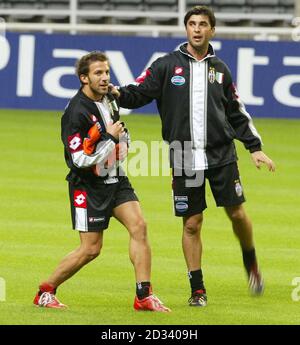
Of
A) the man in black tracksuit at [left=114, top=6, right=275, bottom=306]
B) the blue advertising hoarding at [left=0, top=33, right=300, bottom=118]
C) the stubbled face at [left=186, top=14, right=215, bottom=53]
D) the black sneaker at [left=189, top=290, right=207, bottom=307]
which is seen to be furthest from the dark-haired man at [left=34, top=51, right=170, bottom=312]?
the blue advertising hoarding at [left=0, top=33, right=300, bottom=118]

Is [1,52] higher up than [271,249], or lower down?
higher up

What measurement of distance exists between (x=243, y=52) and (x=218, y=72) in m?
13.6

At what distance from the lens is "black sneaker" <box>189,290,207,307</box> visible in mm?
9734

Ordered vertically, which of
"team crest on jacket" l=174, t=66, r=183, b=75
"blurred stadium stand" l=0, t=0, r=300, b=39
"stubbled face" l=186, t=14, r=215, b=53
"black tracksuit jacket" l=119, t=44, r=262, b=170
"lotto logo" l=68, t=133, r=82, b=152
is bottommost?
"lotto logo" l=68, t=133, r=82, b=152

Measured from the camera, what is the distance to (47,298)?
31.2 feet

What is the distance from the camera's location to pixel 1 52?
2361cm

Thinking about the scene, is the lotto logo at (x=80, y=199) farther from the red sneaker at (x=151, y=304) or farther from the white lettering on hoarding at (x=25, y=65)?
the white lettering on hoarding at (x=25, y=65)

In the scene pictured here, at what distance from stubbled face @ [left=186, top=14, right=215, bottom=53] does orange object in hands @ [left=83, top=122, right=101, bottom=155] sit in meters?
1.09

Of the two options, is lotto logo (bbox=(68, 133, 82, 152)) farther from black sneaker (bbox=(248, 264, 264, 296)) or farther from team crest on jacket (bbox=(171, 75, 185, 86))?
black sneaker (bbox=(248, 264, 264, 296))

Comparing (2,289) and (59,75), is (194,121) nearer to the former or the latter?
(2,289)

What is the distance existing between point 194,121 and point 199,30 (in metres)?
0.71

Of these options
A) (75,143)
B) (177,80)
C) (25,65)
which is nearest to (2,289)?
(75,143)

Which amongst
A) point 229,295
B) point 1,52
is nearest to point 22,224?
point 229,295

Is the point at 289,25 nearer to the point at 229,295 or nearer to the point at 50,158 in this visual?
the point at 50,158
